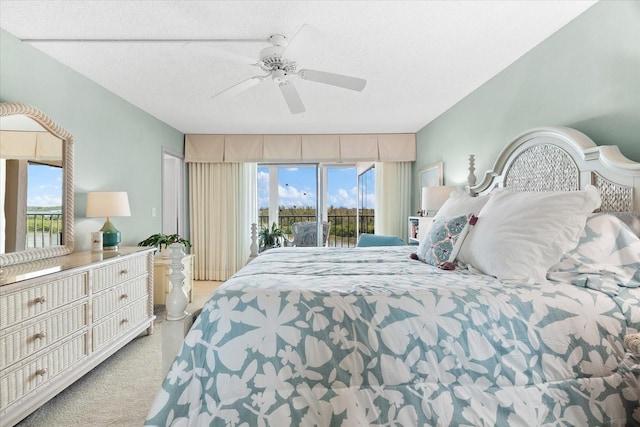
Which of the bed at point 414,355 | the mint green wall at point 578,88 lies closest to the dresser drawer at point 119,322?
the bed at point 414,355

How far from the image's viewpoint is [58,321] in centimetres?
196

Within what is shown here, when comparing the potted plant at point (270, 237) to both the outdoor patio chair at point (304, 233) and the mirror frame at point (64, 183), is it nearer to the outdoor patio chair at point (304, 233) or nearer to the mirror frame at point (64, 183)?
the outdoor patio chair at point (304, 233)

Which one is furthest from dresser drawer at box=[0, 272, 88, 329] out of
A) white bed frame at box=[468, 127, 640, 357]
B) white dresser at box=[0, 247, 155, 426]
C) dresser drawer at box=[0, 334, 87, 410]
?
white bed frame at box=[468, 127, 640, 357]

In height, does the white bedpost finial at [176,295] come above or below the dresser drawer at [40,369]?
above

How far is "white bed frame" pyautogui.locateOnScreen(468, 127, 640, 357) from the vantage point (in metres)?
1.68

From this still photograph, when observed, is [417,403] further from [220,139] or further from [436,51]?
[220,139]

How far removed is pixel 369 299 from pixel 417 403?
39 centimetres

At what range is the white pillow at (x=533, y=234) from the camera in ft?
4.94

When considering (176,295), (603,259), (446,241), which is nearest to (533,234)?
(603,259)

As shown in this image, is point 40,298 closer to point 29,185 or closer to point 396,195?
point 29,185

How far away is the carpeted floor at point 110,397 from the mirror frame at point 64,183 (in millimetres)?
908

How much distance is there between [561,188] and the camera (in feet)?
6.84

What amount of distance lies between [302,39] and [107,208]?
7.35 feet

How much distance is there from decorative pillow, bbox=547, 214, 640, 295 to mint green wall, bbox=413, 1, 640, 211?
22.0 inches
